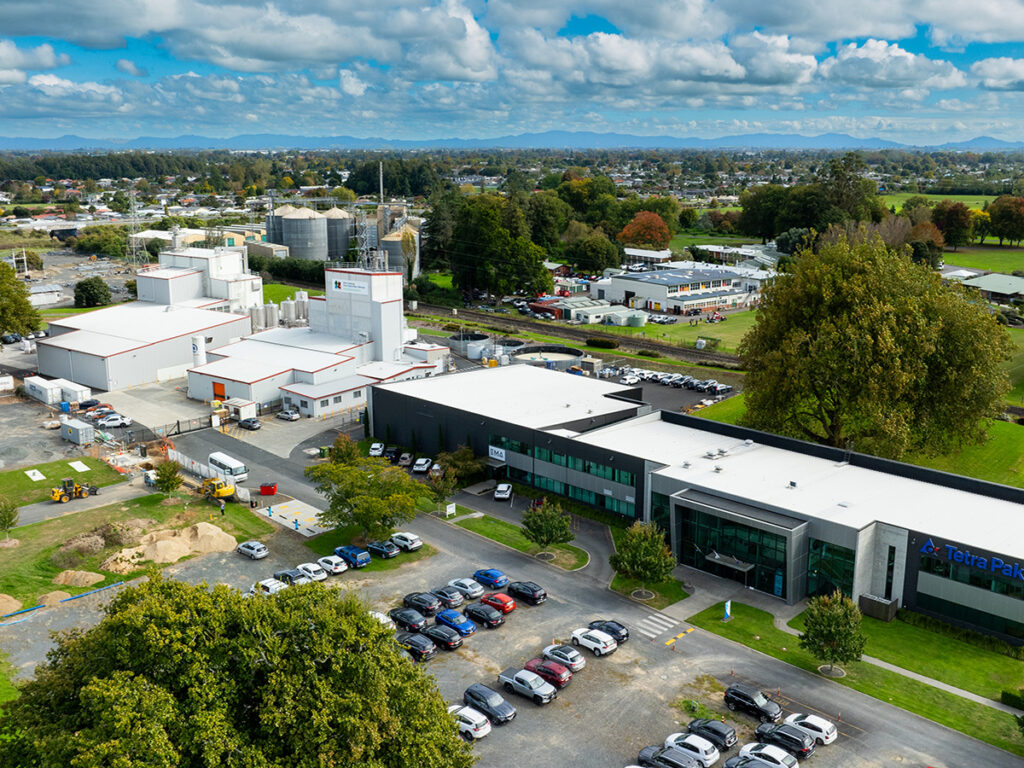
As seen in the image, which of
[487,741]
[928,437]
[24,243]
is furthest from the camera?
[24,243]

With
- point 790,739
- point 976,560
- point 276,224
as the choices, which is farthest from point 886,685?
point 276,224

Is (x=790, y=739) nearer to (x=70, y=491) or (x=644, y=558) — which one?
(x=644, y=558)

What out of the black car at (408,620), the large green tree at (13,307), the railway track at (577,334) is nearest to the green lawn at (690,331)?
the railway track at (577,334)

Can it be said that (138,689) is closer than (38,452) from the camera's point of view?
Yes

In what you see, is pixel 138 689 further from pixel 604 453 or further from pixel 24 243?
pixel 24 243

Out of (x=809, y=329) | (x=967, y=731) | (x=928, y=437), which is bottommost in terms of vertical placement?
(x=967, y=731)

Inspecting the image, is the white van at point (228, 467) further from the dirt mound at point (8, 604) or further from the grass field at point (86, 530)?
the dirt mound at point (8, 604)

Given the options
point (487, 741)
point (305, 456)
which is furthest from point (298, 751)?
point (305, 456)
